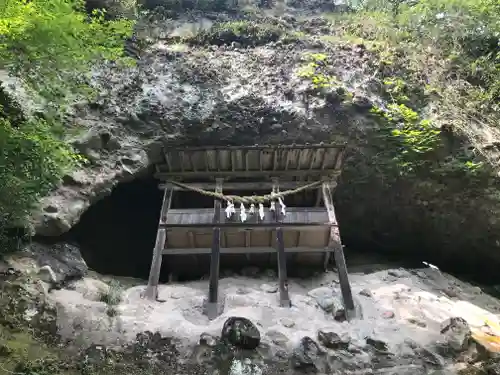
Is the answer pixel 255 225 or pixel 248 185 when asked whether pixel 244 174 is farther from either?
pixel 255 225

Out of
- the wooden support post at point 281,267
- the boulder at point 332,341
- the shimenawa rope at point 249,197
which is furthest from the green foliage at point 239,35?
the boulder at point 332,341

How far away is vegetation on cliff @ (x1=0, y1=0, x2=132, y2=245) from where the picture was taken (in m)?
7.21

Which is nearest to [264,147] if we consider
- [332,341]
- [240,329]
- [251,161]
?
[251,161]

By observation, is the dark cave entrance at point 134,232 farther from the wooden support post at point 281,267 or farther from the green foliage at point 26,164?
the green foliage at point 26,164

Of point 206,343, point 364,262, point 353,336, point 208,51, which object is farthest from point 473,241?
point 208,51

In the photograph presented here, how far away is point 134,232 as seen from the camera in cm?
1433

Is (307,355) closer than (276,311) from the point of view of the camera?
Yes

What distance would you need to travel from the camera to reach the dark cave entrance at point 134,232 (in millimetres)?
12531

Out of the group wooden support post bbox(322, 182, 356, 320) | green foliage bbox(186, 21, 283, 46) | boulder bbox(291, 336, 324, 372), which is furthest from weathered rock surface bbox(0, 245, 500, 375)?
green foliage bbox(186, 21, 283, 46)

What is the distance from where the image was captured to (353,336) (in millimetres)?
8867

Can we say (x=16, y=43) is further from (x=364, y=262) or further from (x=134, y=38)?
(x=364, y=262)

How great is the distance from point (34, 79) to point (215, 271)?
214 inches

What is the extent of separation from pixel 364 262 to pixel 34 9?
37.4 ft

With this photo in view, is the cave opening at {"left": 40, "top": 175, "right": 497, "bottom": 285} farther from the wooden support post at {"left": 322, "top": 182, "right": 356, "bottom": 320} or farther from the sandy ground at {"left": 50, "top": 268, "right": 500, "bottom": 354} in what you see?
the sandy ground at {"left": 50, "top": 268, "right": 500, "bottom": 354}
